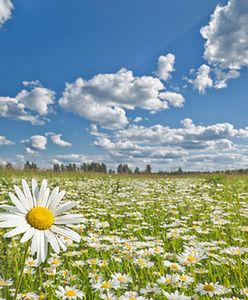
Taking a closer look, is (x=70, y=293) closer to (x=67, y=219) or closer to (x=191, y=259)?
(x=191, y=259)

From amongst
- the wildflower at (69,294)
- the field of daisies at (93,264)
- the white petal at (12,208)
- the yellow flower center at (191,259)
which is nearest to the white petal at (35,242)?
the field of daisies at (93,264)

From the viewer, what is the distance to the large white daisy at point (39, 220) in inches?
42.1

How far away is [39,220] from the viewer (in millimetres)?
1119

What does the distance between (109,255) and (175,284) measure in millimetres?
1290

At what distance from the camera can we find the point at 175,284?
2.28 m

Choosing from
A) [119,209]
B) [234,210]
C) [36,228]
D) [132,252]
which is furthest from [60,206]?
[234,210]

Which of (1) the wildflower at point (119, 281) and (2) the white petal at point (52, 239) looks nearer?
(2) the white petal at point (52, 239)

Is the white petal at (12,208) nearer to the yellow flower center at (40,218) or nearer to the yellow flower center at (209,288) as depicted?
the yellow flower center at (40,218)

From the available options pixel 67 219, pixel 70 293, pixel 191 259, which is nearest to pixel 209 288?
pixel 191 259

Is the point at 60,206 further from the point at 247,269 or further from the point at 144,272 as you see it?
the point at 247,269

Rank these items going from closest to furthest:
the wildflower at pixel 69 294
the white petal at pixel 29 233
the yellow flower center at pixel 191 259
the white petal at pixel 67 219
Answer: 1. the white petal at pixel 29 233
2. the white petal at pixel 67 219
3. the wildflower at pixel 69 294
4. the yellow flower center at pixel 191 259

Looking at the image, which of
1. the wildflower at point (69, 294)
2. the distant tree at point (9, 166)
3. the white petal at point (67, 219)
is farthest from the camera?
the distant tree at point (9, 166)

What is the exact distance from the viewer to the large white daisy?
1070 millimetres

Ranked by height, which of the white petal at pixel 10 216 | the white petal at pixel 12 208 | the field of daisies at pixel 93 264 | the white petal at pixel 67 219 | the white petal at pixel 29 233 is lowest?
Result: the field of daisies at pixel 93 264
